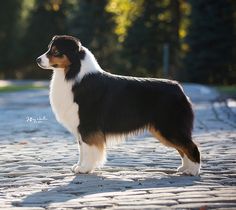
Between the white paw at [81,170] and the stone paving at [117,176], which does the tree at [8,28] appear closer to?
the stone paving at [117,176]

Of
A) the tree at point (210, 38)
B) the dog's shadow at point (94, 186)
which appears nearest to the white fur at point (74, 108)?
the dog's shadow at point (94, 186)

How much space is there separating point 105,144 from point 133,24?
115 ft

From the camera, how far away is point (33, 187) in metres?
6.91

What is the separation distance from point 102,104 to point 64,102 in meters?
0.50

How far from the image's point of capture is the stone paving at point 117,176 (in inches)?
233

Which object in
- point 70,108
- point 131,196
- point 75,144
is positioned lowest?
point 75,144

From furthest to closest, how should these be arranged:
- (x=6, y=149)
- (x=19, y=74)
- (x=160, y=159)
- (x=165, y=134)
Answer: (x=19, y=74), (x=6, y=149), (x=160, y=159), (x=165, y=134)

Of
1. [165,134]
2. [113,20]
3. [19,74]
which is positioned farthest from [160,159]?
[19,74]

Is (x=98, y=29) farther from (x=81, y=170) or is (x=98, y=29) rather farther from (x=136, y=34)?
(x=81, y=170)

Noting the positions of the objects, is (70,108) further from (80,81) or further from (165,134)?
(165,134)

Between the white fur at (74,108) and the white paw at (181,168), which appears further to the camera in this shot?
the white fur at (74,108)

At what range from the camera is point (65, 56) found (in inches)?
316

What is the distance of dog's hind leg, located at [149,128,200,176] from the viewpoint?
25.4 ft
